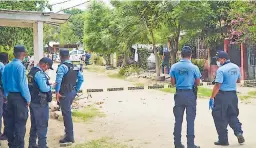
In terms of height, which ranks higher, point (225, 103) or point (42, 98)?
point (42, 98)

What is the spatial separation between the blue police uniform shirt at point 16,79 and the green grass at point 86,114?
398 cm

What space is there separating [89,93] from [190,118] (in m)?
10.4

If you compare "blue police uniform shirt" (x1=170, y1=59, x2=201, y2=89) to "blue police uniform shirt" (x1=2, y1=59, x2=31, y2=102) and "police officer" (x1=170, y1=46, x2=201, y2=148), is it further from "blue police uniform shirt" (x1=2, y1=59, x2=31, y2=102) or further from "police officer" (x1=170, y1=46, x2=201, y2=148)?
"blue police uniform shirt" (x1=2, y1=59, x2=31, y2=102)

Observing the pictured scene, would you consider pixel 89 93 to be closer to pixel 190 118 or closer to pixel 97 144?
pixel 97 144

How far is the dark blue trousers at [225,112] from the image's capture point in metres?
7.17

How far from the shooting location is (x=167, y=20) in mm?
20797

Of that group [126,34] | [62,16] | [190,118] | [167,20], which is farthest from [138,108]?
[126,34]

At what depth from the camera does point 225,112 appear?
7.18m

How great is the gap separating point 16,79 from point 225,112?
12.0 feet

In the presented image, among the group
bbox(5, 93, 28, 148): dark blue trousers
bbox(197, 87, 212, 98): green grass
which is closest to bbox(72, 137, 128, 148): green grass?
bbox(5, 93, 28, 148): dark blue trousers

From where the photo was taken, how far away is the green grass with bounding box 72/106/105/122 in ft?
35.2

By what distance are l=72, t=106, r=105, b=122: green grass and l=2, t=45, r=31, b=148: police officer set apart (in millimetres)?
3829

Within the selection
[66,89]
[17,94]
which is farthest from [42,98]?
[66,89]

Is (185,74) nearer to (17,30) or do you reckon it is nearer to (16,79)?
(16,79)
